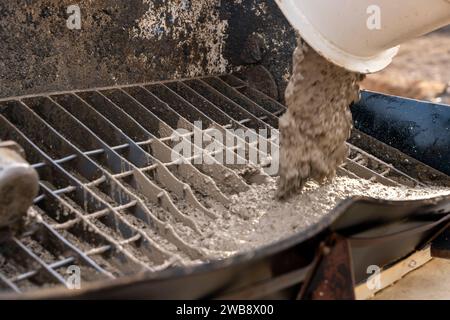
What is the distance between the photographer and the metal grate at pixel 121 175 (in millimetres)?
1863

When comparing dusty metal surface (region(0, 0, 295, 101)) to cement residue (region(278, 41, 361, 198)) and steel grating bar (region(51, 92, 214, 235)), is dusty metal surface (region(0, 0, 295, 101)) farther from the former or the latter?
cement residue (region(278, 41, 361, 198))

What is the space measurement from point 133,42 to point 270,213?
39.2 inches

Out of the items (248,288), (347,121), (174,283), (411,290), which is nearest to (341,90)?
(347,121)

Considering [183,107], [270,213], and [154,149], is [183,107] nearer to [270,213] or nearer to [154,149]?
[154,149]

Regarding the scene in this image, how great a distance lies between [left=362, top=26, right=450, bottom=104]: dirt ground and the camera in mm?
6500

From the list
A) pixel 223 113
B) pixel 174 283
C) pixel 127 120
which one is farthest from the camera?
pixel 223 113

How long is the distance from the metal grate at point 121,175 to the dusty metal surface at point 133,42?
7cm

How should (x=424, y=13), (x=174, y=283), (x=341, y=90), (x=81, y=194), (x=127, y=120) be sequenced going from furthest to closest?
1. (x=127, y=120)
2. (x=341, y=90)
3. (x=81, y=194)
4. (x=424, y=13)
5. (x=174, y=283)

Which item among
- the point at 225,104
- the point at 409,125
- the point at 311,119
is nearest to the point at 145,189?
the point at 311,119

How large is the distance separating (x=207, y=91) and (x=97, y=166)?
876 mm

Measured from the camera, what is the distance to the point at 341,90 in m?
2.29

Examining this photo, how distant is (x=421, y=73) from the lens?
8.06 m

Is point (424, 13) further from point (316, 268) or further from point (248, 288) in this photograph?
point (248, 288)

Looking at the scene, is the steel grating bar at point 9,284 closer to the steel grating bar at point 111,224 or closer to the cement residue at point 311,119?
the steel grating bar at point 111,224
